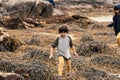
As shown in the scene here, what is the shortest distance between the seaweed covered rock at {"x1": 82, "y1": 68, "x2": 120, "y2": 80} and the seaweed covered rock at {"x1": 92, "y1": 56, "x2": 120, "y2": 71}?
1.39m

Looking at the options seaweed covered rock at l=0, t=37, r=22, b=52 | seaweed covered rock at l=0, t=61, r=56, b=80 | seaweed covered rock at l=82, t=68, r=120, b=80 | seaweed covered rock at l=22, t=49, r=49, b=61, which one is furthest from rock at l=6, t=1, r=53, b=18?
seaweed covered rock at l=0, t=61, r=56, b=80

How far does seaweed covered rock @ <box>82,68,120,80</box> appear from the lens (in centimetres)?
1061

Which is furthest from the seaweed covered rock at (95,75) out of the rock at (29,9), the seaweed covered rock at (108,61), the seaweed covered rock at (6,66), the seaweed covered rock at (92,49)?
the rock at (29,9)

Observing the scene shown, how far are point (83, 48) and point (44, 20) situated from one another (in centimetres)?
1517

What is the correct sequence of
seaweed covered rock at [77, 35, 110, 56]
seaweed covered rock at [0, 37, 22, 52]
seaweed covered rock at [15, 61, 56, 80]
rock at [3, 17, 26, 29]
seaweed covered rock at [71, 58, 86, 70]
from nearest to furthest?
1. seaweed covered rock at [15, 61, 56, 80]
2. seaweed covered rock at [71, 58, 86, 70]
3. seaweed covered rock at [77, 35, 110, 56]
4. seaweed covered rock at [0, 37, 22, 52]
5. rock at [3, 17, 26, 29]

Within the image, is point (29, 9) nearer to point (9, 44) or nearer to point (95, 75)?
point (9, 44)

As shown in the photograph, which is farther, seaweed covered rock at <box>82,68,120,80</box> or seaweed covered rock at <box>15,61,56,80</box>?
seaweed covered rock at <box>82,68,120,80</box>

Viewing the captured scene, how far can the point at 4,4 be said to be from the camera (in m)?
29.7

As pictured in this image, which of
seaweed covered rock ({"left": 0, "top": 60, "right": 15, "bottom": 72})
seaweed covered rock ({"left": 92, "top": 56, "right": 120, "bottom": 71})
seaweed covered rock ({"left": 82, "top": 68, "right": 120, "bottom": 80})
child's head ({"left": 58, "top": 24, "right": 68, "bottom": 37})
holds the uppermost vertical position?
child's head ({"left": 58, "top": 24, "right": 68, "bottom": 37})

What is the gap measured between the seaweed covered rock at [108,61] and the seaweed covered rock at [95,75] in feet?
4.55

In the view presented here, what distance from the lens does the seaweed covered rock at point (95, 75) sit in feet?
34.8

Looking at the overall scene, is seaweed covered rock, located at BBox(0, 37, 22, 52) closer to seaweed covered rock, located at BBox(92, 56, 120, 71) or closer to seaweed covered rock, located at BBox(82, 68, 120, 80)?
seaweed covered rock, located at BBox(92, 56, 120, 71)

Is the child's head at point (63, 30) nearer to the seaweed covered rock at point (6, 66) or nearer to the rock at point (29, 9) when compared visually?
the seaweed covered rock at point (6, 66)

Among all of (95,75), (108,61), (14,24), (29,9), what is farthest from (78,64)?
(29,9)
